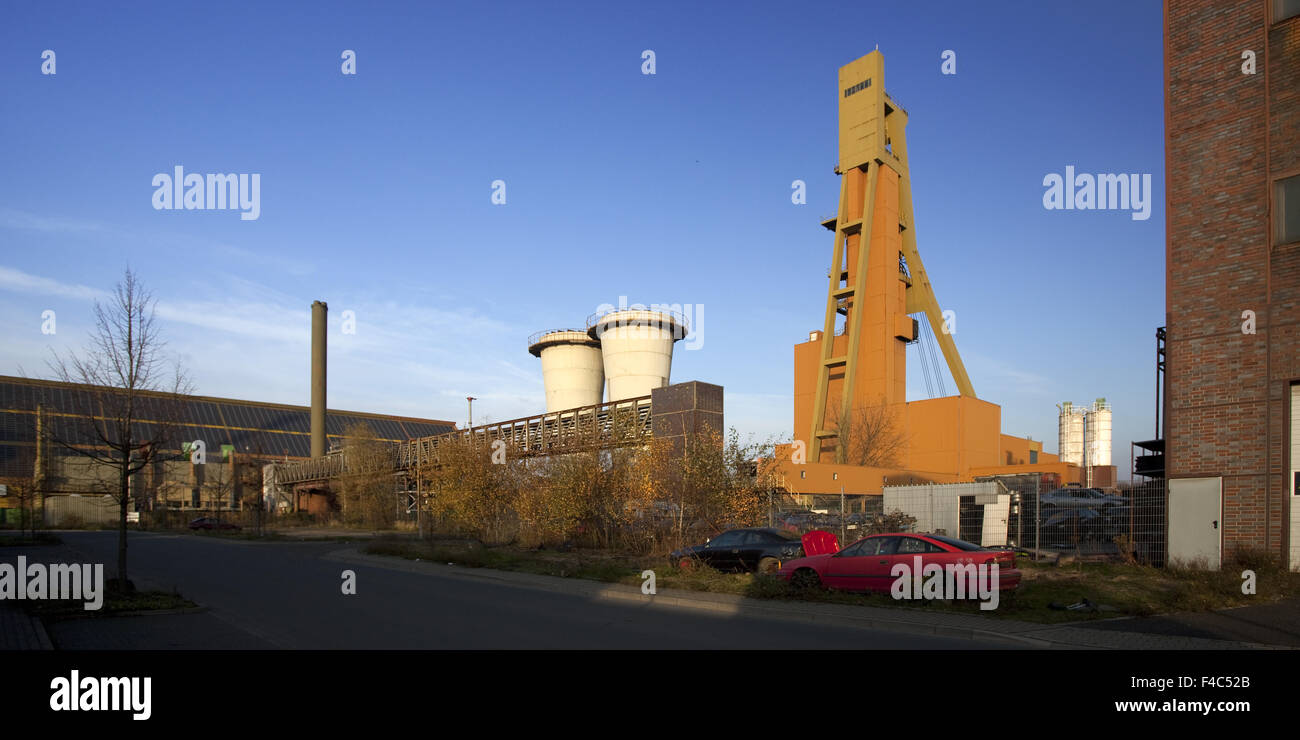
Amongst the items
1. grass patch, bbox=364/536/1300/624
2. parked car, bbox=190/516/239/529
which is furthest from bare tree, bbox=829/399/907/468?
parked car, bbox=190/516/239/529

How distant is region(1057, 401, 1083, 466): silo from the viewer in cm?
17938

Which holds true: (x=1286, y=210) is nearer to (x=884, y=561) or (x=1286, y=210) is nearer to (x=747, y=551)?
(x=884, y=561)

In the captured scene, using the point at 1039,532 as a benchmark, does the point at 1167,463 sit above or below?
above

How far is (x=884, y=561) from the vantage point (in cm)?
1449

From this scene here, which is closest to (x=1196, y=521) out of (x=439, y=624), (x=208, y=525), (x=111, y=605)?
(x=439, y=624)

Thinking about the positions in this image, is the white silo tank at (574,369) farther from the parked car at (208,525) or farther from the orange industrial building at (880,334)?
the parked car at (208,525)

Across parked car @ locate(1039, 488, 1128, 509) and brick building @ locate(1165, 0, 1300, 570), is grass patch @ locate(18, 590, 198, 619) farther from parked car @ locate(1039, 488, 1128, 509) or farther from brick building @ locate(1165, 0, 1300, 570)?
brick building @ locate(1165, 0, 1300, 570)

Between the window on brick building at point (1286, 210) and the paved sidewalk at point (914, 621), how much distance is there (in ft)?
35.2

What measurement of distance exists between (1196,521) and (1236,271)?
17.6 ft

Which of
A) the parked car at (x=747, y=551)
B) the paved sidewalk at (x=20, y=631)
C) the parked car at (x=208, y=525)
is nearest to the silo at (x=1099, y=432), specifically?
the parked car at (x=208, y=525)

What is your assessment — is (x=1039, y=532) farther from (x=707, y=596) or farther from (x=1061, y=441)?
(x=1061, y=441)
